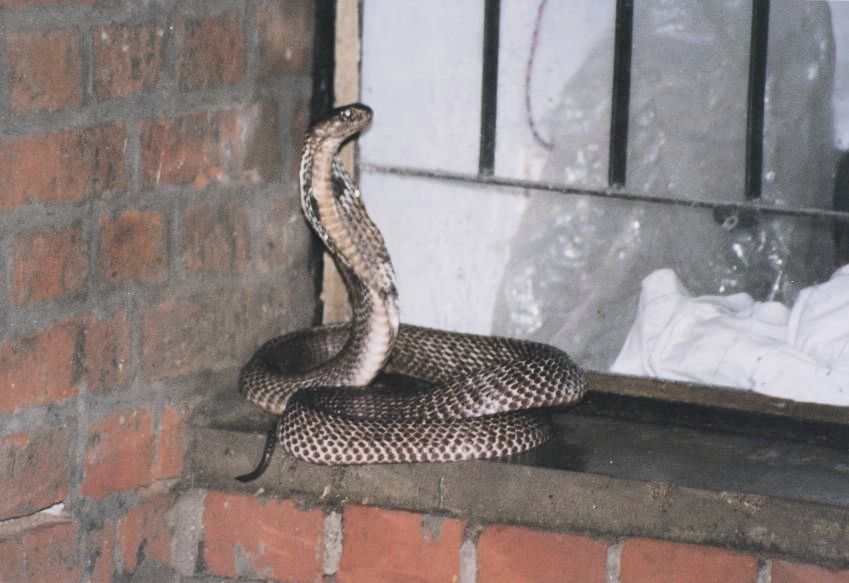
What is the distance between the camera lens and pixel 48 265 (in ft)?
10.1

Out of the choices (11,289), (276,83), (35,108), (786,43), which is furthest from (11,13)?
(786,43)

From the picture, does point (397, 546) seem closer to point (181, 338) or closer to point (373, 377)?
point (373, 377)

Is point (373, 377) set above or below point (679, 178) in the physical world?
below

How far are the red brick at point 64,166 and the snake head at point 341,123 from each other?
460 millimetres

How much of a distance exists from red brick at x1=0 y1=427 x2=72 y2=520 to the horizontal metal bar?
1.25 m

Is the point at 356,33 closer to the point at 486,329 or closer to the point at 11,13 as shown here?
the point at 486,329

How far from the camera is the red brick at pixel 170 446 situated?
3500 millimetres

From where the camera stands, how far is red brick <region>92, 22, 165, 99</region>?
124 inches

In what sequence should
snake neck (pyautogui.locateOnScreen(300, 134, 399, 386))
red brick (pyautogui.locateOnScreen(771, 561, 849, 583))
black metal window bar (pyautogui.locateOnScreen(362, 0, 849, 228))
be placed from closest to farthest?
red brick (pyautogui.locateOnScreen(771, 561, 849, 583)) < snake neck (pyautogui.locateOnScreen(300, 134, 399, 386)) < black metal window bar (pyautogui.locateOnScreen(362, 0, 849, 228))

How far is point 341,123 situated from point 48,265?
2.49ft

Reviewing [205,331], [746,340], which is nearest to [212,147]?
[205,331]

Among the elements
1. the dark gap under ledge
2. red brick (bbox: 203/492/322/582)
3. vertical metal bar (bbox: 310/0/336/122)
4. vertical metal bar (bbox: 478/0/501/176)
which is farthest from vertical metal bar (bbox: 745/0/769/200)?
red brick (bbox: 203/492/322/582)

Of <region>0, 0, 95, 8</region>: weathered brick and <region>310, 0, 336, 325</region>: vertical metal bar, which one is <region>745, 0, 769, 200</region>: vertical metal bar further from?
→ <region>0, 0, 95, 8</region>: weathered brick

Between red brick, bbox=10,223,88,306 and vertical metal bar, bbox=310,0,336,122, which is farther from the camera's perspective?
vertical metal bar, bbox=310,0,336,122
